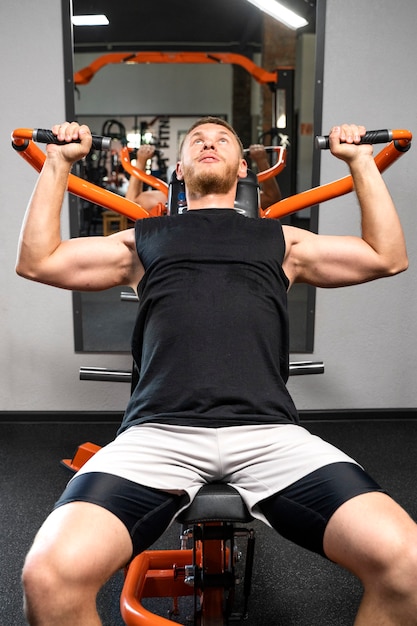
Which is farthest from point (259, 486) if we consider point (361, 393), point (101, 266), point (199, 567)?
point (361, 393)

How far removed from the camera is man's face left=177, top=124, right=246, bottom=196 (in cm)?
179

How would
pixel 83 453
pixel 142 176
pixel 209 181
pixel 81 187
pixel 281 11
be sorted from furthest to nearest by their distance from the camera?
pixel 281 11 → pixel 142 176 → pixel 83 453 → pixel 81 187 → pixel 209 181

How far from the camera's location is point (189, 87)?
492 inches

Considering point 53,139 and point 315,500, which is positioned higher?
point 53,139

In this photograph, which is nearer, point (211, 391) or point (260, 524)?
point (211, 391)

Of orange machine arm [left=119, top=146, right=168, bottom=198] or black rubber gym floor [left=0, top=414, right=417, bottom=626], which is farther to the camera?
orange machine arm [left=119, top=146, right=168, bottom=198]

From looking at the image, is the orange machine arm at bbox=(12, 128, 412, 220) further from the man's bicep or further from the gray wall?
the gray wall

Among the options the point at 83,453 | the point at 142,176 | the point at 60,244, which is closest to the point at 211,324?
the point at 60,244

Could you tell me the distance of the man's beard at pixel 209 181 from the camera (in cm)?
178

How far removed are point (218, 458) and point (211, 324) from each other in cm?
29

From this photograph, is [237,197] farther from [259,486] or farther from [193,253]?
[259,486]

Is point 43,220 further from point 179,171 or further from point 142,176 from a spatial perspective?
point 142,176

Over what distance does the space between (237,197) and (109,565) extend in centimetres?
119

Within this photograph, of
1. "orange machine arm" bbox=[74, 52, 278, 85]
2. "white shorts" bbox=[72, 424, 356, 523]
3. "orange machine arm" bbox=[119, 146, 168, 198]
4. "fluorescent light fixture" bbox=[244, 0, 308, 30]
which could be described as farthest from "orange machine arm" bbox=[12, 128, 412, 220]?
"orange machine arm" bbox=[74, 52, 278, 85]
